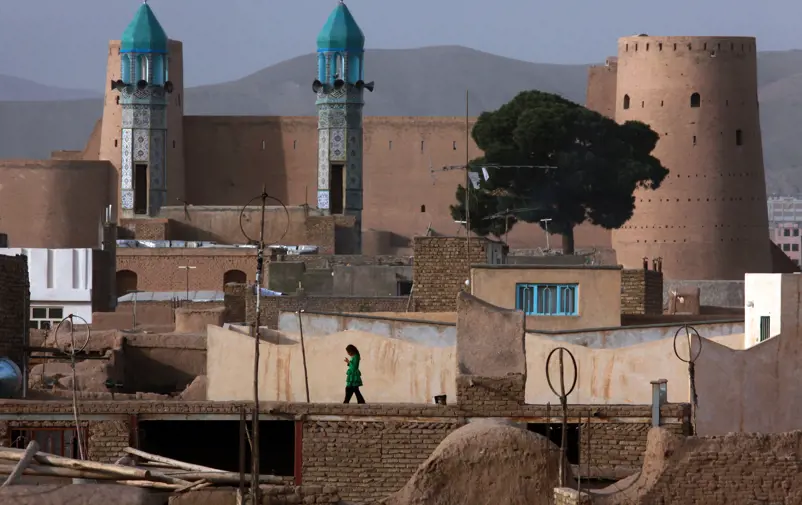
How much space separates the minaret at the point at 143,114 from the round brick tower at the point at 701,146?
8458 mm

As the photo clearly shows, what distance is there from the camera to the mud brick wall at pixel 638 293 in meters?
23.5

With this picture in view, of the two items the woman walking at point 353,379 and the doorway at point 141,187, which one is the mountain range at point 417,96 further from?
the woman walking at point 353,379

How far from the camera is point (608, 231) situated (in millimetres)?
46875

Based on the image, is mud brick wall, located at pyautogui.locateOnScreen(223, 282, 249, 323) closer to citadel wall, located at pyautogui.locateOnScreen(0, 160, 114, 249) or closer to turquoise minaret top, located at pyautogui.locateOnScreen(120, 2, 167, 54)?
turquoise minaret top, located at pyautogui.locateOnScreen(120, 2, 167, 54)

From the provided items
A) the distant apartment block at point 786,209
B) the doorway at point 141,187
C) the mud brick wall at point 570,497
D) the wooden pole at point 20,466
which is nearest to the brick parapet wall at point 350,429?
the mud brick wall at point 570,497

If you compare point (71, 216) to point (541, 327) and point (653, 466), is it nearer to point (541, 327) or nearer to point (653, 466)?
point (541, 327)

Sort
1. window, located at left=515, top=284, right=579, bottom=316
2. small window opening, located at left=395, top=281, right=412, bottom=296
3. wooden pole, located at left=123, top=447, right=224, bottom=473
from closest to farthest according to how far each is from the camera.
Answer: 1. wooden pole, located at left=123, top=447, right=224, bottom=473
2. window, located at left=515, top=284, right=579, bottom=316
3. small window opening, located at left=395, top=281, right=412, bottom=296

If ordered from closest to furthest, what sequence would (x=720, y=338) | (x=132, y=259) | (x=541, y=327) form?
(x=720, y=338) → (x=541, y=327) → (x=132, y=259)

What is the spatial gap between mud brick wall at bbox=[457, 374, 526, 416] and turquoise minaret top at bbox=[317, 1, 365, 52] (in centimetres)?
2539

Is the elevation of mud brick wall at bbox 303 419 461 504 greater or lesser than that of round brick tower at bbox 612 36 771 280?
lesser

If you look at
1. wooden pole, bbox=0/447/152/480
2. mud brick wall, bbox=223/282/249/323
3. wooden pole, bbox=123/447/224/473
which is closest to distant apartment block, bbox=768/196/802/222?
mud brick wall, bbox=223/282/249/323

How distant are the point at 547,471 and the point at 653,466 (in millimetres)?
649

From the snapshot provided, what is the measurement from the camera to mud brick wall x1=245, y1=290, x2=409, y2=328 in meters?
24.9

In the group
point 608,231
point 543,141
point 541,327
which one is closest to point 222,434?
point 541,327
